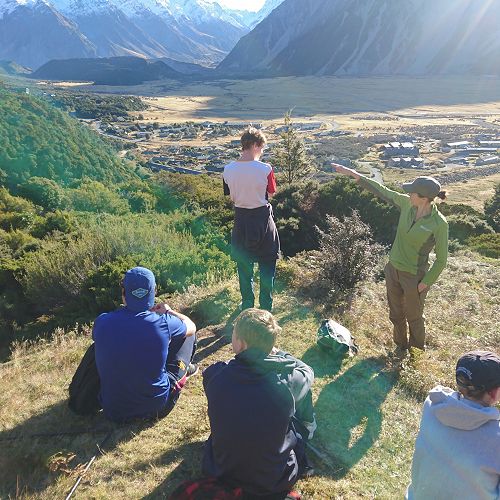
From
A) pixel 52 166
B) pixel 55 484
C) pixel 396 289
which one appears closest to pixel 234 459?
pixel 55 484

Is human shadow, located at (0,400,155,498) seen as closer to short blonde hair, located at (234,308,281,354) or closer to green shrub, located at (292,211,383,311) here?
short blonde hair, located at (234,308,281,354)

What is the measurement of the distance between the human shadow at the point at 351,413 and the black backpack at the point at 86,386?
6.45 feet

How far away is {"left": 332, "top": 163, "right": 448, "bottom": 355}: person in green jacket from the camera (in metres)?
4.54

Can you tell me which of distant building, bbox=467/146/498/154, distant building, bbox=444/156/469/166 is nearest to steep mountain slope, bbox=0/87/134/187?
distant building, bbox=444/156/469/166

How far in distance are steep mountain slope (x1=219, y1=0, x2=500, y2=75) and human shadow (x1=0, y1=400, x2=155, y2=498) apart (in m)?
162

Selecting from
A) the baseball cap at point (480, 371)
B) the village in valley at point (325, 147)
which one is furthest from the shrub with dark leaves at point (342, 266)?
the village in valley at point (325, 147)

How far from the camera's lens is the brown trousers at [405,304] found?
4898 millimetres

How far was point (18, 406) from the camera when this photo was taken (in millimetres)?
4488

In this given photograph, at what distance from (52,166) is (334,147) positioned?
42.4 metres

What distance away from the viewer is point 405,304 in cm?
505

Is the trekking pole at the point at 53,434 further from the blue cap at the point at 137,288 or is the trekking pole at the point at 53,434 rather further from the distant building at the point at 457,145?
the distant building at the point at 457,145

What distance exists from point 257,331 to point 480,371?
3.97ft

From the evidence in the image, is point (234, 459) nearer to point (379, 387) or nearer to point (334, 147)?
point (379, 387)

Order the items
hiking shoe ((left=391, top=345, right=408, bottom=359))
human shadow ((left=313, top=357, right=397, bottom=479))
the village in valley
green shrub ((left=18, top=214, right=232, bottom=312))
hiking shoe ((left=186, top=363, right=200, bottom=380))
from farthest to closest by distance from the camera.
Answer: the village in valley
green shrub ((left=18, top=214, right=232, bottom=312))
hiking shoe ((left=391, top=345, right=408, bottom=359))
hiking shoe ((left=186, top=363, right=200, bottom=380))
human shadow ((left=313, top=357, right=397, bottom=479))
